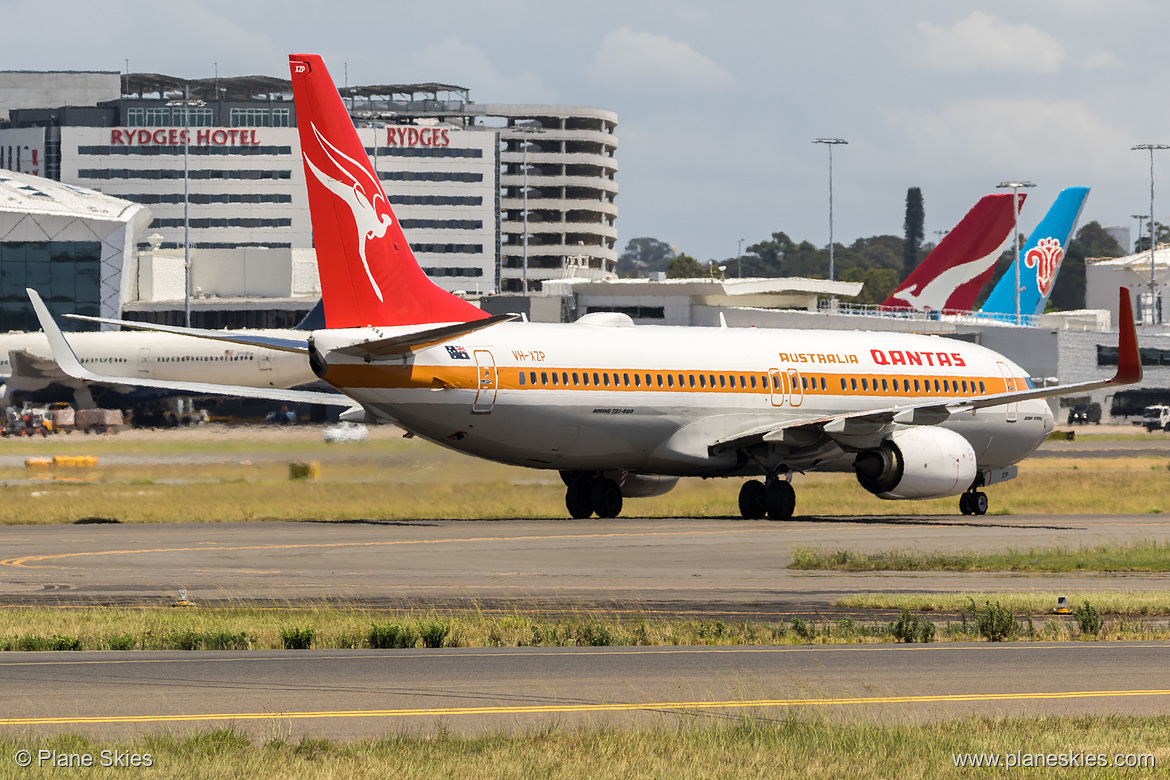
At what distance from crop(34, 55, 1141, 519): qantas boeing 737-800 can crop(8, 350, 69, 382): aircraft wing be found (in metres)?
41.2

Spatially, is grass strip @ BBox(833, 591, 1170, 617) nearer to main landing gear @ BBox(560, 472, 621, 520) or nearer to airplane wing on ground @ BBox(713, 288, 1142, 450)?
airplane wing on ground @ BBox(713, 288, 1142, 450)

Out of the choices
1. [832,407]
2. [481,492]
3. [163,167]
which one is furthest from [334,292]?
[163,167]

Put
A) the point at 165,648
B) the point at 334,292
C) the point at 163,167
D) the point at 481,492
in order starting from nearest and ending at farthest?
1. the point at 165,648
2. the point at 334,292
3. the point at 481,492
4. the point at 163,167

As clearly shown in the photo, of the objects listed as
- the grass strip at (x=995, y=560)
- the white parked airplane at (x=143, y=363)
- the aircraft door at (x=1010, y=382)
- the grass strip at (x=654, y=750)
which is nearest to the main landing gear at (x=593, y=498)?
the grass strip at (x=995, y=560)

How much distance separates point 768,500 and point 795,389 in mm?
3193

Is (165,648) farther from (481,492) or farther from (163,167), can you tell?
(163,167)

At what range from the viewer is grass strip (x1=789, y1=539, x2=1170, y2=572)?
87.1 ft

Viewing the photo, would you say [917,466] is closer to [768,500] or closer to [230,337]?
[768,500]

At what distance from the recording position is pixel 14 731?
38.3 feet

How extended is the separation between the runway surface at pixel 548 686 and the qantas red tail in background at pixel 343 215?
16513 mm

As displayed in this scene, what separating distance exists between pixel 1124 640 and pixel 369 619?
8.82 meters

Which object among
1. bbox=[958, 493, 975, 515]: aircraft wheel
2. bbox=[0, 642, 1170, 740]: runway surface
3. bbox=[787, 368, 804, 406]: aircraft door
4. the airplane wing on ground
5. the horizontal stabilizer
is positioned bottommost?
bbox=[0, 642, 1170, 740]: runway surface

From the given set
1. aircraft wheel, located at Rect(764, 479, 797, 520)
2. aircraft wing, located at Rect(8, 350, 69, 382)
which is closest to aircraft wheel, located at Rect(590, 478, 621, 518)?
aircraft wheel, located at Rect(764, 479, 797, 520)

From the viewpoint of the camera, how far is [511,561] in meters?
26.8
